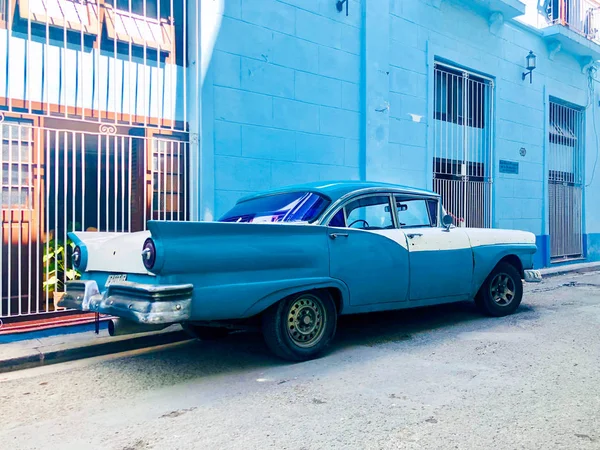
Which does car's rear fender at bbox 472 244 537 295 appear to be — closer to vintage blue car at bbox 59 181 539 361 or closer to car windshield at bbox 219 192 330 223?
vintage blue car at bbox 59 181 539 361

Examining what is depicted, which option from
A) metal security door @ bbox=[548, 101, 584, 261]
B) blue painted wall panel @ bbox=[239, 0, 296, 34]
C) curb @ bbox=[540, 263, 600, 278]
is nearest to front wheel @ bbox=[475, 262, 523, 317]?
blue painted wall panel @ bbox=[239, 0, 296, 34]

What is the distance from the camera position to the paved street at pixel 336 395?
315cm

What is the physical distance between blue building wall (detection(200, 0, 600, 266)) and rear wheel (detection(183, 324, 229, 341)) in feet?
7.18

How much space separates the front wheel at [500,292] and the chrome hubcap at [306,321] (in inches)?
102

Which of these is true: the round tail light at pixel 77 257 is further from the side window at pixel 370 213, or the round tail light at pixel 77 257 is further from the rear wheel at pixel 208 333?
the side window at pixel 370 213

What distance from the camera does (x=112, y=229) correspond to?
6.66 metres

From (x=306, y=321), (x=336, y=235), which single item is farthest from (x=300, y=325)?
(x=336, y=235)

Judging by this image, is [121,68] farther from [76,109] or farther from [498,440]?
[498,440]

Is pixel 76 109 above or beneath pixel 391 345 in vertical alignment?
above

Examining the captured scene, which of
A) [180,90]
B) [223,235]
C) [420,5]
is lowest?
[223,235]

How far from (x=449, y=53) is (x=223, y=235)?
8448mm

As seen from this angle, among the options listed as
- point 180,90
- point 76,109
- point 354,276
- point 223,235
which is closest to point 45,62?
Answer: point 76,109

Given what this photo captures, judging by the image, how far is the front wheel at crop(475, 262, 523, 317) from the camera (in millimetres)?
6426

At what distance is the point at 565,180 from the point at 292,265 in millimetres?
12286
